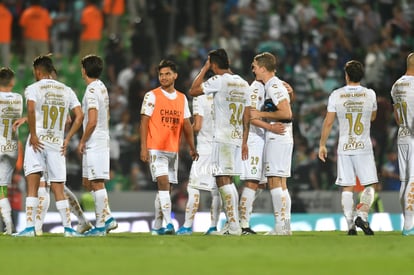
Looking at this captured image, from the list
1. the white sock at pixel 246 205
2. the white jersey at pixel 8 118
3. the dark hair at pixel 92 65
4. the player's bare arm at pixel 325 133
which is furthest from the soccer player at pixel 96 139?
the player's bare arm at pixel 325 133

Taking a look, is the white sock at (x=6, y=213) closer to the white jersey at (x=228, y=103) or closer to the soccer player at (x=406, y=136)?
the white jersey at (x=228, y=103)

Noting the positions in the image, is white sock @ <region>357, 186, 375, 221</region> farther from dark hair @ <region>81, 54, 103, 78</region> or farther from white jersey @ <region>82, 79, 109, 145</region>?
dark hair @ <region>81, 54, 103, 78</region>

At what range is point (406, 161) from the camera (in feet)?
52.2

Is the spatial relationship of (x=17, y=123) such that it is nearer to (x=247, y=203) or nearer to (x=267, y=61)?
(x=247, y=203)

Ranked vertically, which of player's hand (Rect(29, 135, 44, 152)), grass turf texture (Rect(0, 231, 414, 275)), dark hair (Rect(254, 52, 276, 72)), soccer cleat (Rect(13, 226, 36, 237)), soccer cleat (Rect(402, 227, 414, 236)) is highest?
dark hair (Rect(254, 52, 276, 72))

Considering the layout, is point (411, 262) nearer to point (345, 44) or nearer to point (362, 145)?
point (362, 145)

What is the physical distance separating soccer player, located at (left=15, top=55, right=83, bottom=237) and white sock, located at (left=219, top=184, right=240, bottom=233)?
2076 mm

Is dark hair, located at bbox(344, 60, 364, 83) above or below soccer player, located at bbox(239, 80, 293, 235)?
above

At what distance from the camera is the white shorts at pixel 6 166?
633 inches

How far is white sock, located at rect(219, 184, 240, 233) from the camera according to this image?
50.8ft

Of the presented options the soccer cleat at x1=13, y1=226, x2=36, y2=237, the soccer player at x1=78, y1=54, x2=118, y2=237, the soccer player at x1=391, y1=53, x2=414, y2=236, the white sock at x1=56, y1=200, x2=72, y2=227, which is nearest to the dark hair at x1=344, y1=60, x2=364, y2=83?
the soccer player at x1=391, y1=53, x2=414, y2=236

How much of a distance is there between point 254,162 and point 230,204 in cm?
77

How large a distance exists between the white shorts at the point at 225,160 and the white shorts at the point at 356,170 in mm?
1459

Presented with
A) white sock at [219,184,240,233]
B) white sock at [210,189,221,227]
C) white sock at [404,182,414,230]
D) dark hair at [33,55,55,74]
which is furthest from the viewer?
white sock at [210,189,221,227]
